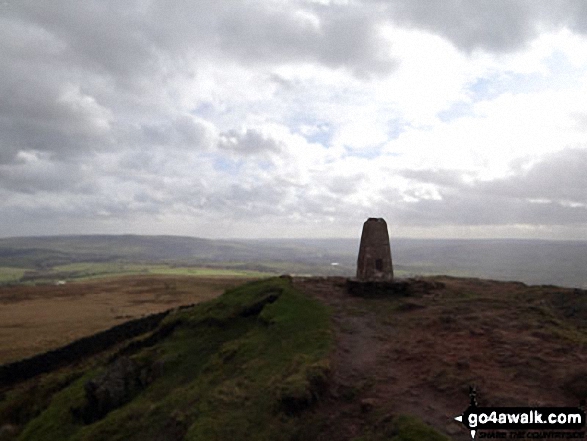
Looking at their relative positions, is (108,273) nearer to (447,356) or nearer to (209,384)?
(209,384)

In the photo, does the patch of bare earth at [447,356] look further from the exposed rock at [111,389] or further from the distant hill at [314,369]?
the exposed rock at [111,389]

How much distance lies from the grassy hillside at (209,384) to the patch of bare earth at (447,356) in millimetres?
835

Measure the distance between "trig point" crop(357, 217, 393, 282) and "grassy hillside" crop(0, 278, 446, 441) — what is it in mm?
4705

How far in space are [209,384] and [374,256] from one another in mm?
13686

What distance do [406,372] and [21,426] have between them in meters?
19.3

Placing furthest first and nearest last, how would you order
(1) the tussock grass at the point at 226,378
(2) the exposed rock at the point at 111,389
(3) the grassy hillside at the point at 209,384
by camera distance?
(2) the exposed rock at the point at 111,389 → (1) the tussock grass at the point at 226,378 → (3) the grassy hillside at the point at 209,384

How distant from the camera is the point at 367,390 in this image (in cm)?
1376

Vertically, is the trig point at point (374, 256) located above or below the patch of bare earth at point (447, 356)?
above

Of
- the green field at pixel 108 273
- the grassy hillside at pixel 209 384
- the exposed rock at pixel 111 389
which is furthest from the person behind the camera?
the green field at pixel 108 273

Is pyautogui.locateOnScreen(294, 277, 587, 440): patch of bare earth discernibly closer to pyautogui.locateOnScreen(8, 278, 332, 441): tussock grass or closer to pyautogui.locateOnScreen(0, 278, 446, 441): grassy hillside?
pyautogui.locateOnScreen(0, 278, 446, 441): grassy hillside

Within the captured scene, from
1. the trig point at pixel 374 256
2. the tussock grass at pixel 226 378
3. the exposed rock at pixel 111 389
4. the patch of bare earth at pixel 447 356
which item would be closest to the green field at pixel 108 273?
the trig point at pixel 374 256

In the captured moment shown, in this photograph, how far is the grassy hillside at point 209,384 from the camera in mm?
12922

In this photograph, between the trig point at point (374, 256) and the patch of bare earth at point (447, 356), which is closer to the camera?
the patch of bare earth at point (447, 356)

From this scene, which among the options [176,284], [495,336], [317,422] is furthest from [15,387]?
[176,284]
